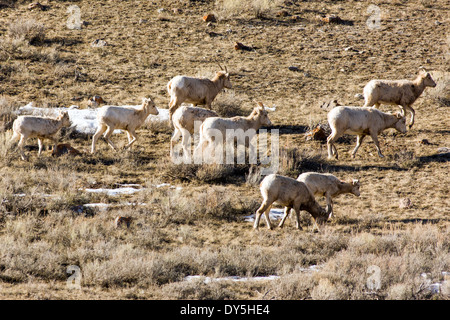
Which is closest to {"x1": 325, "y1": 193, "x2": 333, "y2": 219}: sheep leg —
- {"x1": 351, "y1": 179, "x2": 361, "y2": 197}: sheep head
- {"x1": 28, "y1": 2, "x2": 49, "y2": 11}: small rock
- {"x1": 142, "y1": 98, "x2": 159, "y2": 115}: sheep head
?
{"x1": 351, "y1": 179, "x2": 361, "y2": 197}: sheep head

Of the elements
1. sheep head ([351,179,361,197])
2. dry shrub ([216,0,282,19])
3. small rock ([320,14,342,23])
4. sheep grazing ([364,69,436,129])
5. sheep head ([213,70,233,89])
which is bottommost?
sheep head ([351,179,361,197])

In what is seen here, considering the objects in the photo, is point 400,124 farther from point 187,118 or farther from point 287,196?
point 287,196

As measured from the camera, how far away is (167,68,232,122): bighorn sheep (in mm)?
18672

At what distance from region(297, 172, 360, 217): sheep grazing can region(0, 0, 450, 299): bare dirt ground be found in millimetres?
569

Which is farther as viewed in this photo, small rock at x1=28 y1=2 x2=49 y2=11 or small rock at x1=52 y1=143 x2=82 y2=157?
small rock at x1=28 y1=2 x2=49 y2=11

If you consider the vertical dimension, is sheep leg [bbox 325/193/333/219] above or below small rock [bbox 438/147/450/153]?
below

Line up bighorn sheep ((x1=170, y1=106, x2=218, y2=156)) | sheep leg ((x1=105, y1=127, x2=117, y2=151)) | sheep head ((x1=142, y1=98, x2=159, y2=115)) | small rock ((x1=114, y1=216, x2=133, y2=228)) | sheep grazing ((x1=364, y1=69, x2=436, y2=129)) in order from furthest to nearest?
1. sheep grazing ((x1=364, y1=69, x2=436, y2=129))
2. sheep head ((x1=142, y1=98, x2=159, y2=115))
3. sheep leg ((x1=105, y1=127, x2=117, y2=151))
4. bighorn sheep ((x1=170, y1=106, x2=218, y2=156))
5. small rock ((x1=114, y1=216, x2=133, y2=228))

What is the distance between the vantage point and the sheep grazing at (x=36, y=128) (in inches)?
626

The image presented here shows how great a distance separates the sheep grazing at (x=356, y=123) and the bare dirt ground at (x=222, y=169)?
1.87 feet

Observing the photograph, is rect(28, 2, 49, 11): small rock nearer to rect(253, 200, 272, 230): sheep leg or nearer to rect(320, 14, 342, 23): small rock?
rect(320, 14, 342, 23): small rock

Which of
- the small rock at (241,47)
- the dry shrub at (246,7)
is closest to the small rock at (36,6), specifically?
the dry shrub at (246,7)

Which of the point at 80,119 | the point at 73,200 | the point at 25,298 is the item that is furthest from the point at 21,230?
the point at 80,119

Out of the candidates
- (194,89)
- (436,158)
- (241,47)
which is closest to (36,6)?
(241,47)

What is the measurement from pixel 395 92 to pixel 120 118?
32.2 ft
